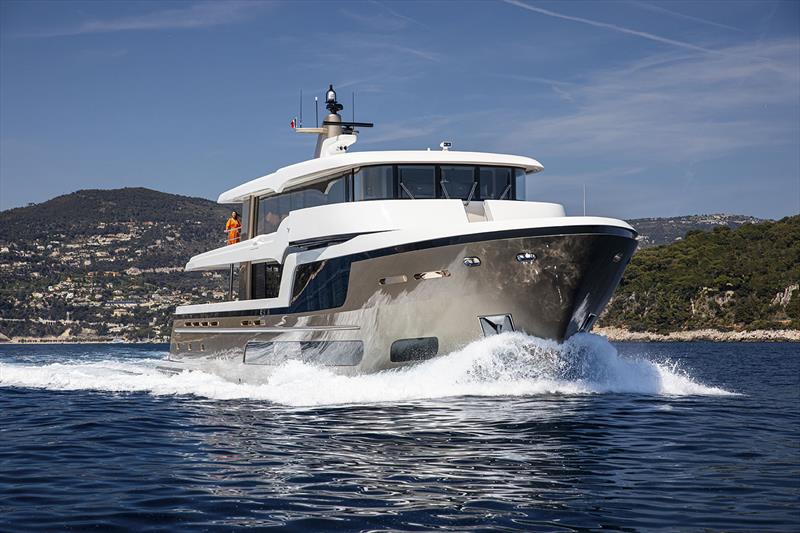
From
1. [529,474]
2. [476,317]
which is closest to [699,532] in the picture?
[529,474]

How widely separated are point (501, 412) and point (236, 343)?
8.50 metres

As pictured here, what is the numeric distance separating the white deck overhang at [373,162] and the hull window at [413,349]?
350 centimetres

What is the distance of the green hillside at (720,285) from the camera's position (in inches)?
3280

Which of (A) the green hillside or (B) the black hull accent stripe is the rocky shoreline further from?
(B) the black hull accent stripe

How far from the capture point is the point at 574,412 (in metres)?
12.4

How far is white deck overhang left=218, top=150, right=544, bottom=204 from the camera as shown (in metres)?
16.3

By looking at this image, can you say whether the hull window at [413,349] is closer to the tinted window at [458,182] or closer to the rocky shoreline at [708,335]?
the tinted window at [458,182]

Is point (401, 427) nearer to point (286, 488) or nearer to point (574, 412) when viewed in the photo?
point (574, 412)

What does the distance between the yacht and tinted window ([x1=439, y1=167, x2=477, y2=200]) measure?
0.08 ft

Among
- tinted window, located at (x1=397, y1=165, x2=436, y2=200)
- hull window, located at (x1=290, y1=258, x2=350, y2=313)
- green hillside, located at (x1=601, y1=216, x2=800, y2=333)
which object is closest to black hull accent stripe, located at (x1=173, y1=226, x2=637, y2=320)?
hull window, located at (x1=290, y1=258, x2=350, y2=313)

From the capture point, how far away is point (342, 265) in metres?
15.7

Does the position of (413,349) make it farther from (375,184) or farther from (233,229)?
(233,229)

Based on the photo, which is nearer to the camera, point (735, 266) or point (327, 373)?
point (327, 373)

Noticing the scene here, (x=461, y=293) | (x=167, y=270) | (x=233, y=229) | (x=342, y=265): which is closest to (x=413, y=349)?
(x=461, y=293)
